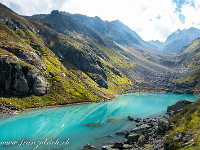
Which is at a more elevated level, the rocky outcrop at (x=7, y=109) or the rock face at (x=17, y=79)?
the rock face at (x=17, y=79)

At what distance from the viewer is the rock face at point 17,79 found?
10494cm

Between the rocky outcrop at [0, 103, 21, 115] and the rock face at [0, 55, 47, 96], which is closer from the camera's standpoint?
the rocky outcrop at [0, 103, 21, 115]

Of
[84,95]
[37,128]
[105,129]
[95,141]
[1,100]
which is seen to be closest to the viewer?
[95,141]

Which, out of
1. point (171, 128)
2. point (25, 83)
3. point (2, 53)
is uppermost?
point (2, 53)

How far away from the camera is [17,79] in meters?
109

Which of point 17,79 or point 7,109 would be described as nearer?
point 7,109

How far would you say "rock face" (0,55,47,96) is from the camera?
105 metres

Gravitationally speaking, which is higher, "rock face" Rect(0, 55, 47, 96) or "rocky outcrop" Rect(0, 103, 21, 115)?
"rock face" Rect(0, 55, 47, 96)

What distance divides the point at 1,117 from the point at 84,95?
74.1 meters

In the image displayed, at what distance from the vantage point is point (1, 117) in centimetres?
7925

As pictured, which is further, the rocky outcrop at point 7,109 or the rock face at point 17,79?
the rock face at point 17,79

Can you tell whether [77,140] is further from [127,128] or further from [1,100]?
[1,100]

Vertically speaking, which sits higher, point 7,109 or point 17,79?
point 17,79

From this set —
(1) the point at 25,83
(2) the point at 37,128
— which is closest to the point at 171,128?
(2) the point at 37,128
